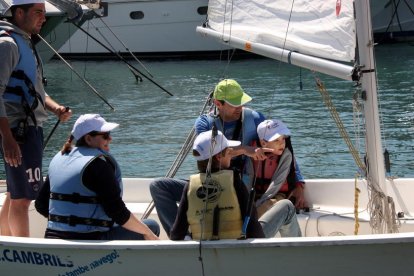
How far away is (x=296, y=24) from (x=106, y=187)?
5.49ft

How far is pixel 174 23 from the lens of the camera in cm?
2317

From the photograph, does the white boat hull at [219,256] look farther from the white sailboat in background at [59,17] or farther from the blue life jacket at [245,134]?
the white sailboat in background at [59,17]

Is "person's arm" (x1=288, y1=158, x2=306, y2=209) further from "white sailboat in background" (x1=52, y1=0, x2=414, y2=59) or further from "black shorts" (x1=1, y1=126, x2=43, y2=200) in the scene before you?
"white sailboat in background" (x1=52, y1=0, x2=414, y2=59)

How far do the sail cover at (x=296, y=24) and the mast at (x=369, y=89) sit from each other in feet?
0.22

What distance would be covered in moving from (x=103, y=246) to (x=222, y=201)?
688 millimetres

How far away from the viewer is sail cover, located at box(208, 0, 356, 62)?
4820 millimetres

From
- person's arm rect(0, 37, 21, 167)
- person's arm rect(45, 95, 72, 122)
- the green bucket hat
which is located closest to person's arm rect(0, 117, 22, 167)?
person's arm rect(0, 37, 21, 167)

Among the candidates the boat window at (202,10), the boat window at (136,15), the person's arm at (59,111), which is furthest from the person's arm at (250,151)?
the boat window at (136,15)

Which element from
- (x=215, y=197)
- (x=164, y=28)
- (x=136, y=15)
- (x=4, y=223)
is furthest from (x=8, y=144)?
(x=136, y=15)

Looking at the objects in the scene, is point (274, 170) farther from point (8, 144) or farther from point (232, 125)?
point (8, 144)

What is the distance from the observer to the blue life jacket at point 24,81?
190 inches

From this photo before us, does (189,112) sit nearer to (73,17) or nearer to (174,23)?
(73,17)

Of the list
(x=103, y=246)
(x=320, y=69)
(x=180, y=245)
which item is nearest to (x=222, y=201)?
(x=180, y=245)

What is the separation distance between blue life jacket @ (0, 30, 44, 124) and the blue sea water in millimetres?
2686
